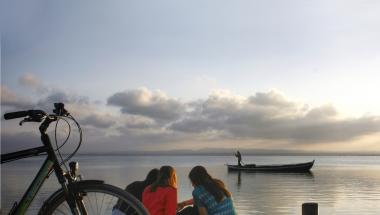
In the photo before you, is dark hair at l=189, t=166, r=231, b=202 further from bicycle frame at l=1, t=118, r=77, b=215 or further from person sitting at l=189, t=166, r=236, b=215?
bicycle frame at l=1, t=118, r=77, b=215

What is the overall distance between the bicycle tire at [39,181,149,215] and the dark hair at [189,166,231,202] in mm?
3163

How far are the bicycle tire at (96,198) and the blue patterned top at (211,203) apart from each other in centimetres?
331

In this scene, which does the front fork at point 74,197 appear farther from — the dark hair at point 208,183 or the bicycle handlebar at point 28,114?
the dark hair at point 208,183

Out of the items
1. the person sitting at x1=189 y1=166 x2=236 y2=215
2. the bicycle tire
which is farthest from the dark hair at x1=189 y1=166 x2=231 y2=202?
the bicycle tire

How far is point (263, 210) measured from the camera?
3494 centimetres

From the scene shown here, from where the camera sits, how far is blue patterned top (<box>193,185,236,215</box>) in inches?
275

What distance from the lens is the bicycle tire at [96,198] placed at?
3.45 m

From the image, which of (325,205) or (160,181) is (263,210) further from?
(160,181)

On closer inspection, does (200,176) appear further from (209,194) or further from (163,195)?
(163,195)

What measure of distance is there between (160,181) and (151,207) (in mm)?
341

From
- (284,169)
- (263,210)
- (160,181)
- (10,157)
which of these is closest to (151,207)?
(160,181)

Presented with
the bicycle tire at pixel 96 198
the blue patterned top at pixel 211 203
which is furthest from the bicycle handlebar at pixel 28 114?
the blue patterned top at pixel 211 203

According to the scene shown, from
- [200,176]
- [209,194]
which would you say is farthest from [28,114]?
[209,194]

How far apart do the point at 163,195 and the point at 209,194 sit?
22.6 inches
